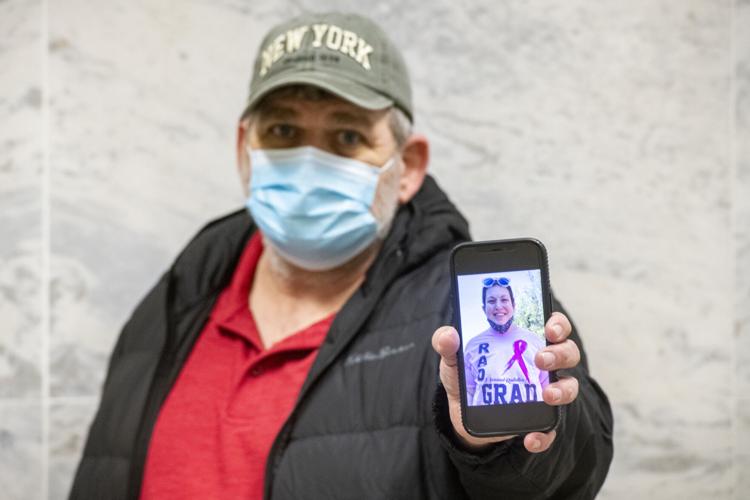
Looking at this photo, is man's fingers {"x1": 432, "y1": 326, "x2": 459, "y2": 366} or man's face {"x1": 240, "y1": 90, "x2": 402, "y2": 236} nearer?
man's fingers {"x1": 432, "y1": 326, "x2": 459, "y2": 366}

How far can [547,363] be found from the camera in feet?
1.99

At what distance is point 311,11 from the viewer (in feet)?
4.25

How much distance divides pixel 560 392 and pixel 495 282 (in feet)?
0.35

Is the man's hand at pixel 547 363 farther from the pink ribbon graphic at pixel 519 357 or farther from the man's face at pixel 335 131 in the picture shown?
the man's face at pixel 335 131

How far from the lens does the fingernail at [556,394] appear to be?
62cm

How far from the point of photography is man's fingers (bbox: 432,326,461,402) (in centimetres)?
62

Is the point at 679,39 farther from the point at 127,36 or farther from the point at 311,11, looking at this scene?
the point at 127,36

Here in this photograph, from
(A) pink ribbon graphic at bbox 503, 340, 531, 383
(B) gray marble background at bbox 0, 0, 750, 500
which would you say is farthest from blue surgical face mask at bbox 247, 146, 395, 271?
(A) pink ribbon graphic at bbox 503, 340, 531, 383

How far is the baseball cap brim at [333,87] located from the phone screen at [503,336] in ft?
1.28

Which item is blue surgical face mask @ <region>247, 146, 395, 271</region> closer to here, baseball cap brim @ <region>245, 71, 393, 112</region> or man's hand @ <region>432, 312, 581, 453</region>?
baseball cap brim @ <region>245, 71, 393, 112</region>

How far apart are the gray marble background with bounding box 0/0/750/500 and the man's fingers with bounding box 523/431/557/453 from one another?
26.4 inches

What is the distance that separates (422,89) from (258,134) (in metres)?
0.35

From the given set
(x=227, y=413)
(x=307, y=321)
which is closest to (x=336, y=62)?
(x=307, y=321)

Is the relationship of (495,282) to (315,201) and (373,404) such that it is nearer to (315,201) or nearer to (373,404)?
(373,404)
